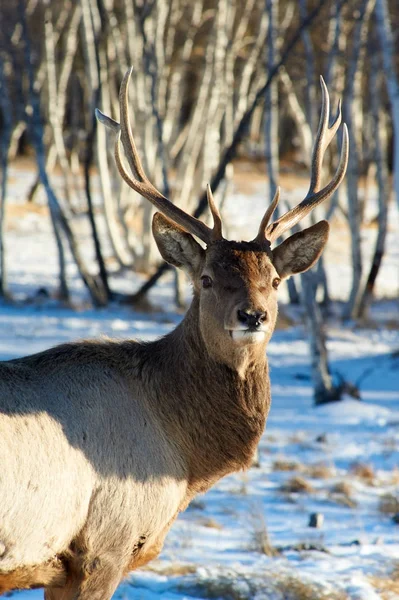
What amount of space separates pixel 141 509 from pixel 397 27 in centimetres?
1132

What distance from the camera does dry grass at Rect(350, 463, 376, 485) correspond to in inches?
312

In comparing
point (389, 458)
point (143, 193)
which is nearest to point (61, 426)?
point (143, 193)

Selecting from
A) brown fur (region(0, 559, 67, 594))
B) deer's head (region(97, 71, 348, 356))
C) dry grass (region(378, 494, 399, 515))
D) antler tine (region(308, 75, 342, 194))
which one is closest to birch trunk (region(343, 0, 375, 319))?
dry grass (region(378, 494, 399, 515))

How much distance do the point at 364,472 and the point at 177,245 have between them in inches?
155

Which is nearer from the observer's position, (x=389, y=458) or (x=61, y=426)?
(x=61, y=426)

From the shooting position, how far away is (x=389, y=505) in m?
7.08

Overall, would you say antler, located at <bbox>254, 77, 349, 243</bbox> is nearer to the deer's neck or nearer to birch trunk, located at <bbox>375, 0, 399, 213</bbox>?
the deer's neck

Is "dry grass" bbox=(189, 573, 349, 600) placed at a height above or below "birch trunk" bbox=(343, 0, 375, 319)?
below

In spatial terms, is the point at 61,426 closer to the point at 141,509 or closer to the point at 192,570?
the point at 141,509

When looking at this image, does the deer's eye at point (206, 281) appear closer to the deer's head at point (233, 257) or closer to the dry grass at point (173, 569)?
the deer's head at point (233, 257)

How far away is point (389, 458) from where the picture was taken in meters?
8.70

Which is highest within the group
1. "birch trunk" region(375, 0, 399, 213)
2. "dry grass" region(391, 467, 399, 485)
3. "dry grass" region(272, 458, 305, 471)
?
"birch trunk" region(375, 0, 399, 213)

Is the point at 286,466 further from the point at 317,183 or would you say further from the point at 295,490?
the point at 317,183

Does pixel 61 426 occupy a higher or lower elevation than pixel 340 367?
higher
